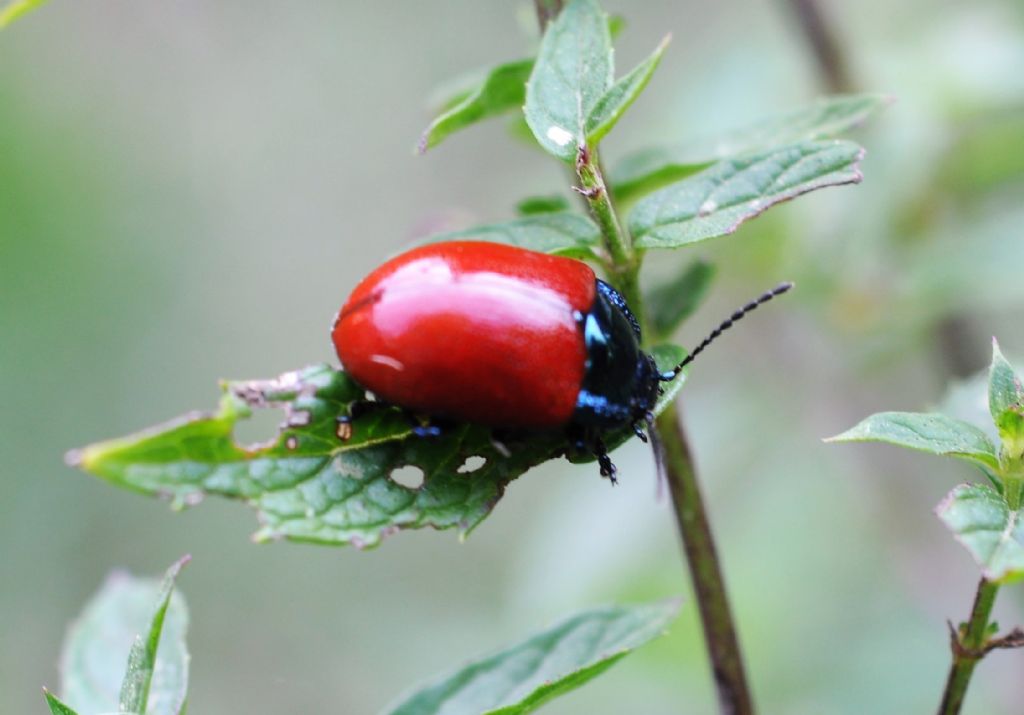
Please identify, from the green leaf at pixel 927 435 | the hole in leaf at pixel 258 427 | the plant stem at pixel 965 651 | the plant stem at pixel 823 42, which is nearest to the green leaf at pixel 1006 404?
the green leaf at pixel 927 435

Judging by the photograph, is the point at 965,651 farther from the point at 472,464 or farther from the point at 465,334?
the point at 465,334

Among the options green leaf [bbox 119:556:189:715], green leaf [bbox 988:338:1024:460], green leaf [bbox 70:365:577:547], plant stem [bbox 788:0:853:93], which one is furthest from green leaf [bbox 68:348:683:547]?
plant stem [bbox 788:0:853:93]

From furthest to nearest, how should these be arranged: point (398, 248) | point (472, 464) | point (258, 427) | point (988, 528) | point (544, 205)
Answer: point (258, 427) → point (398, 248) → point (544, 205) → point (472, 464) → point (988, 528)

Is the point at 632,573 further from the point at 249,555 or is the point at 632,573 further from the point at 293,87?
the point at 293,87

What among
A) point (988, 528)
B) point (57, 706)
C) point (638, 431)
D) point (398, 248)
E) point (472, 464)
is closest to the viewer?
point (988, 528)

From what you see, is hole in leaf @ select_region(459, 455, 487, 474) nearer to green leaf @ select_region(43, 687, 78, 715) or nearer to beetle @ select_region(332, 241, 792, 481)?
beetle @ select_region(332, 241, 792, 481)

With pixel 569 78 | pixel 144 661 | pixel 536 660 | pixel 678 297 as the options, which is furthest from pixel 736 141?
pixel 144 661

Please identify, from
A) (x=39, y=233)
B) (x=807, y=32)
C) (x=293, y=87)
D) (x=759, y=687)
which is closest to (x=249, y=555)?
(x=39, y=233)
